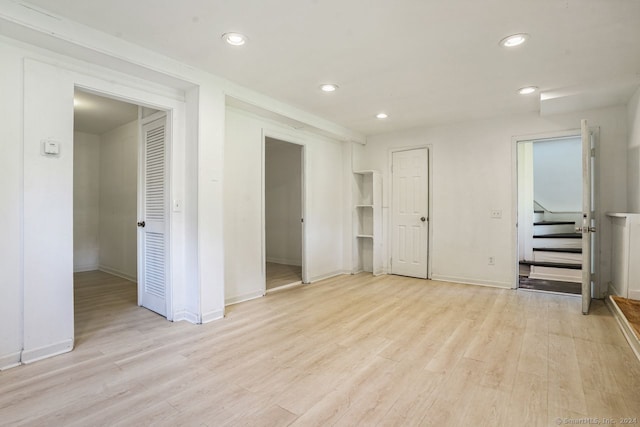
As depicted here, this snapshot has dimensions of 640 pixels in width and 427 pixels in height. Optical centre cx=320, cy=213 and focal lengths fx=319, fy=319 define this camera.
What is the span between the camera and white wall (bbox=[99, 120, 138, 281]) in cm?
503

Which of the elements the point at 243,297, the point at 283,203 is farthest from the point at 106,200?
the point at 243,297

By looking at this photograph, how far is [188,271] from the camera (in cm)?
321

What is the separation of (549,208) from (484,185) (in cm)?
307

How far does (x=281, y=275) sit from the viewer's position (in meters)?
5.46

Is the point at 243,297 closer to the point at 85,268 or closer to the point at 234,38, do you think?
the point at 234,38

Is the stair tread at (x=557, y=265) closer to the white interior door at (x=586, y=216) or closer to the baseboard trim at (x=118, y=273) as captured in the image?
the white interior door at (x=586, y=216)

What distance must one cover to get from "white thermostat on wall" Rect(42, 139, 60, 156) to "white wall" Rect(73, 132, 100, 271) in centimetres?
399

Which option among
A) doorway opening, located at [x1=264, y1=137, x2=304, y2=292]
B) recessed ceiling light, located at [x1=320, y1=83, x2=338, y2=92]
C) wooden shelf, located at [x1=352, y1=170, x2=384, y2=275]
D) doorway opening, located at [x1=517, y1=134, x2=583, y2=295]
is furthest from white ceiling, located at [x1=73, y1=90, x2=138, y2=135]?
doorway opening, located at [x1=517, y1=134, x2=583, y2=295]

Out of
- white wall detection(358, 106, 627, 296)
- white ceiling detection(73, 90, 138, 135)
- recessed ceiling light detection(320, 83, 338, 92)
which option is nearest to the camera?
recessed ceiling light detection(320, 83, 338, 92)

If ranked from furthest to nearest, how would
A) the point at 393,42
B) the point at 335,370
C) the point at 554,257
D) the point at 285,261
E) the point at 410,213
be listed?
the point at 285,261 → the point at 554,257 → the point at 410,213 → the point at 393,42 → the point at 335,370

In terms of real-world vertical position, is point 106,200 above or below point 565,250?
above

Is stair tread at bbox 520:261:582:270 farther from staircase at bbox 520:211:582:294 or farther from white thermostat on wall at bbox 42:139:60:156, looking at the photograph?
white thermostat on wall at bbox 42:139:60:156

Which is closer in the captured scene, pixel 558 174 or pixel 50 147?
pixel 50 147

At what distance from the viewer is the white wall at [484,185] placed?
386 centimetres
